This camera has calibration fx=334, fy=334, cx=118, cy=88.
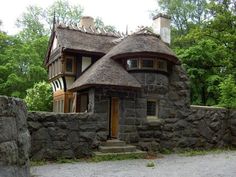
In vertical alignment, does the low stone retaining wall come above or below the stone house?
below

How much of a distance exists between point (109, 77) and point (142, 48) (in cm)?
223

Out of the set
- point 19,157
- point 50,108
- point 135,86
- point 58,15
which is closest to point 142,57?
point 135,86

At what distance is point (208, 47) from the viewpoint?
2445 centimetres

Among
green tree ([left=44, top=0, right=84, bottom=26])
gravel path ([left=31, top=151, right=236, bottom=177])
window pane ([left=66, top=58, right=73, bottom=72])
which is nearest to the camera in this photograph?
gravel path ([left=31, top=151, right=236, bottom=177])

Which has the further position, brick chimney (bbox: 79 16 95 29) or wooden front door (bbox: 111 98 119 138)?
brick chimney (bbox: 79 16 95 29)

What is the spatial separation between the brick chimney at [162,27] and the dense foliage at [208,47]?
5.07ft

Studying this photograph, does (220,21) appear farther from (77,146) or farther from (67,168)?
(67,168)

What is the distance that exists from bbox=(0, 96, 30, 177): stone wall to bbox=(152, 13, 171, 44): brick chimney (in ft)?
47.5

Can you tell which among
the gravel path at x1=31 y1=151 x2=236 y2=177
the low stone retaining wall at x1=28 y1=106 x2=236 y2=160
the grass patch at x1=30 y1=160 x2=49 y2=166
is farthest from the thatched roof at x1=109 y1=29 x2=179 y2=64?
the grass patch at x1=30 y1=160 x2=49 y2=166

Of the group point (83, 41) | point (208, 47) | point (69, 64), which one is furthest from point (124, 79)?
point (208, 47)

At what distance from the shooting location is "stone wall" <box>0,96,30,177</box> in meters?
3.61

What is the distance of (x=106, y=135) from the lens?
531 inches

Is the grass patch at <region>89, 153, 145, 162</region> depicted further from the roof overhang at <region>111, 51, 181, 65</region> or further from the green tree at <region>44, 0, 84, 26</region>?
the green tree at <region>44, 0, 84, 26</region>

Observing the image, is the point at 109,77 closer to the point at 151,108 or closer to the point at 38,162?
the point at 151,108
